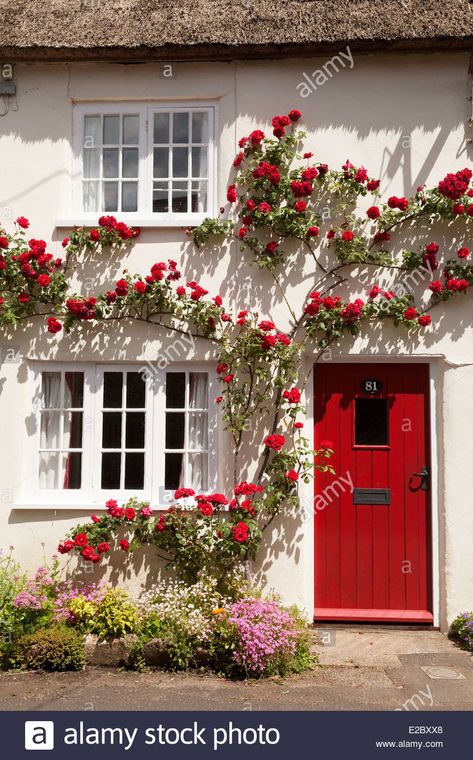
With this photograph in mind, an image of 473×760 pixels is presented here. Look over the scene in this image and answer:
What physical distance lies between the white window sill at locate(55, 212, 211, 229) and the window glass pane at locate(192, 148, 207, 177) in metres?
0.47

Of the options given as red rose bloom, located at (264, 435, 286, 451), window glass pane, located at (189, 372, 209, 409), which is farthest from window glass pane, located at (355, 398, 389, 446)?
window glass pane, located at (189, 372, 209, 409)

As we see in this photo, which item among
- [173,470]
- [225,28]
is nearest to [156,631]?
[173,470]

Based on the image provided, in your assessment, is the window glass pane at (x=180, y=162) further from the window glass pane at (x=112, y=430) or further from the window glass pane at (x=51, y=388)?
the window glass pane at (x=112, y=430)

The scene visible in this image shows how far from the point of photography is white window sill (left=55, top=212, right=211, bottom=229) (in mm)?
7324

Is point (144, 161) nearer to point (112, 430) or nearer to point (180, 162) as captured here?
point (180, 162)

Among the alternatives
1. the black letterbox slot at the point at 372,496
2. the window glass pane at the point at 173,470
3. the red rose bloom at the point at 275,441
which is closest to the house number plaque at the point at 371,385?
the black letterbox slot at the point at 372,496

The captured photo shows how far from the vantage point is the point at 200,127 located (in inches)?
297

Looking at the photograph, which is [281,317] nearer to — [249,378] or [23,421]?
[249,378]

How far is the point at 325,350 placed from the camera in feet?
23.5

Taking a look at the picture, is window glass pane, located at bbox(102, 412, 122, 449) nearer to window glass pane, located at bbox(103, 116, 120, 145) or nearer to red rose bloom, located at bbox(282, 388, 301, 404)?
red rose bloom, located at bbox(282, 388, 301, 404)

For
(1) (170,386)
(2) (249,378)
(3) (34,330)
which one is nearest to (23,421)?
(3) (34,330)

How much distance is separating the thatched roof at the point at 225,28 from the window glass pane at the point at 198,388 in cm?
319

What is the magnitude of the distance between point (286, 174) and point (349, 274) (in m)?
1.18
